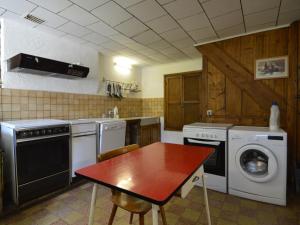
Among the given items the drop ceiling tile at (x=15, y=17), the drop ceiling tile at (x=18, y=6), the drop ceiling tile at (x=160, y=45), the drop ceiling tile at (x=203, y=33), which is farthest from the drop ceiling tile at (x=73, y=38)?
the drop ceiling tile at (x=203, y=33)

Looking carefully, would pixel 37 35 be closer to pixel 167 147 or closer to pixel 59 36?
pixel 59 36

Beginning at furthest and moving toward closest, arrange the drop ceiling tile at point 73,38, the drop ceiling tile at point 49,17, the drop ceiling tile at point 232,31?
1. the drop ceiling tile at point 73,38
2. the drop ceiling tile at point 232,31
3. the drop ceiling tile at point 49,17

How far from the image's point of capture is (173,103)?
4.29 metres

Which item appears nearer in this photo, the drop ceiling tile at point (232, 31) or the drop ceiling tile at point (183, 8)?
the drop ceiling tile at point (183, 8)

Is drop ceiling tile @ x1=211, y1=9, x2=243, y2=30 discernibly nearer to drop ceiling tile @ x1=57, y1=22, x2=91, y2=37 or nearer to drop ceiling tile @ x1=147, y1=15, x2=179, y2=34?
drop ceiling tile @ x1=147, y1=15, x2=179, y2=34

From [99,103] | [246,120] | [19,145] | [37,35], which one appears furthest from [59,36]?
[246,120]

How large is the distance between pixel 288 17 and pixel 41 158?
3667 millimetres

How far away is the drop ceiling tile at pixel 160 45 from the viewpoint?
313 cm

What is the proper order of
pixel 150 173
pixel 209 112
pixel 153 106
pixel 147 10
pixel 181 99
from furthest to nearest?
pixel 153 106 < pixel 181 99 < pixel 209 112 < pixel 147 10 < pixel 150 173

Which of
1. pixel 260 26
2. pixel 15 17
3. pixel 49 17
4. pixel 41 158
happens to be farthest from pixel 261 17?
pixel 41 158

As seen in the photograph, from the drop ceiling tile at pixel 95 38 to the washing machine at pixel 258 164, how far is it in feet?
8.15

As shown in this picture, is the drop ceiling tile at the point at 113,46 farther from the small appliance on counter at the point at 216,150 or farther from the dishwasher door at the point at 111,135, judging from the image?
the small appliance on counter at the point at 216,150

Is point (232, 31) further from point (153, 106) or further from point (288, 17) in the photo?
point (153, 106)

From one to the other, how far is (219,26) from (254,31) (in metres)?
0.64
